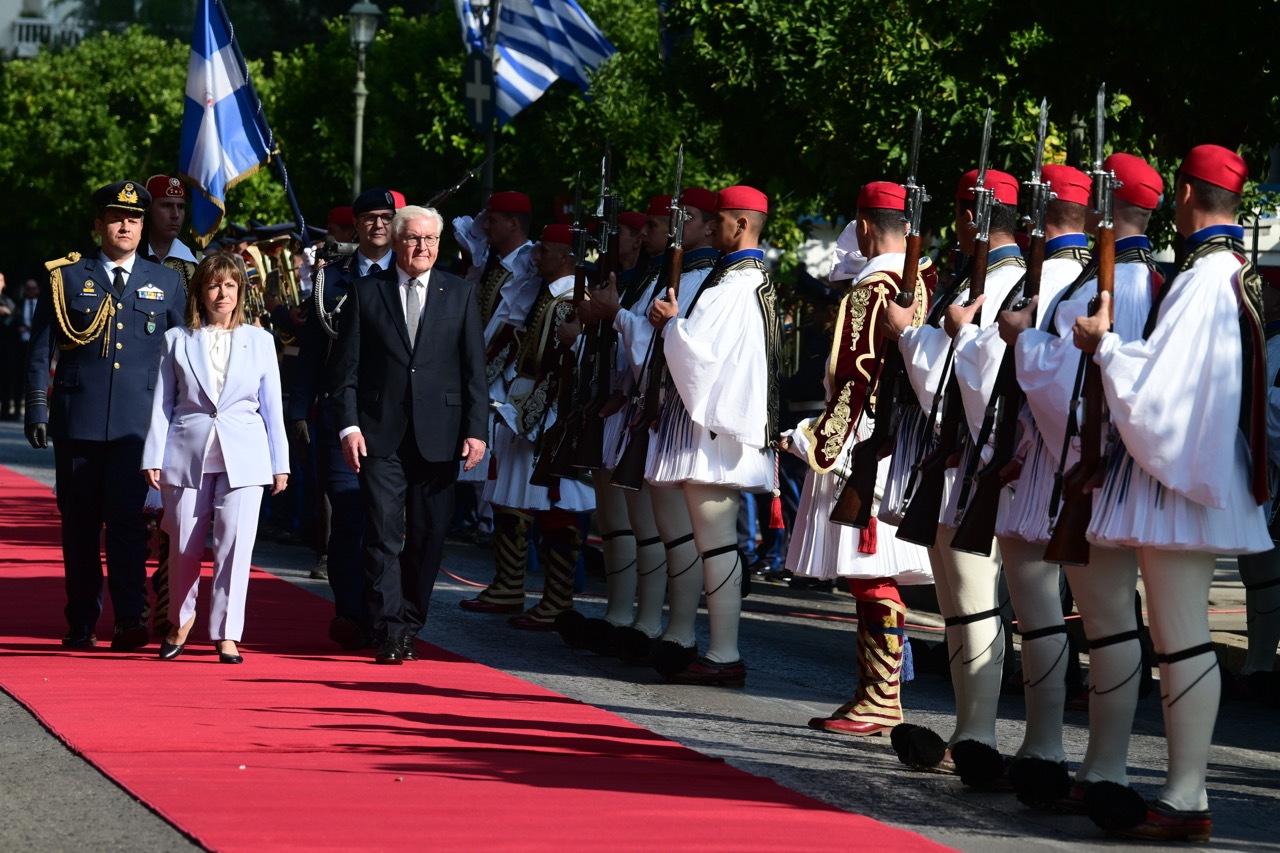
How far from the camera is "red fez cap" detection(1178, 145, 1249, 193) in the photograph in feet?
20.9

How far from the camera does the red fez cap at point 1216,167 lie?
636cm

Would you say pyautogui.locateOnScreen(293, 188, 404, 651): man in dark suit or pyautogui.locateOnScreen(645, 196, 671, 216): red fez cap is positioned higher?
pyautogui.locateOnScreen(645, 196, 671, 216): red fez cap

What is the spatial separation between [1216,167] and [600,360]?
13.9 ft

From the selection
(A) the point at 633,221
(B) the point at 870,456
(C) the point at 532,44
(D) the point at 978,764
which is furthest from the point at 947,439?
(C) the point at 532,44

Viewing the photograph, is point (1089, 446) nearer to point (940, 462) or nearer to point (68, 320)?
point (940, 462)

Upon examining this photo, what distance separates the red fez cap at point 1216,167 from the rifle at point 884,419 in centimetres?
122

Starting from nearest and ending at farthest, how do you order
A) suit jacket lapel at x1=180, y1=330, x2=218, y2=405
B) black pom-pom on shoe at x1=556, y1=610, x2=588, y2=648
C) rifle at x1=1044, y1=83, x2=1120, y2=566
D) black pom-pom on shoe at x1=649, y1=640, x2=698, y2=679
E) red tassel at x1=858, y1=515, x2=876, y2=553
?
rifle at x1=1044, y1=83, x2=1120, y2=566 < red tassel at x1=858, y1=515, x2=876, y2=553 < black pom-pom on shoe at x1=649, y1=640, x2=698, y2=679 < suit jacket lapel at x1=180, y1=330, x2=218, y2=405 < black pom-pom on shoe at x1=556, y1=610, x2=588, y2=648

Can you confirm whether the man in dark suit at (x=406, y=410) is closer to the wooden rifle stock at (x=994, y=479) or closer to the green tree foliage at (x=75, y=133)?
the wooden rifle stock at (x=994, y=479)

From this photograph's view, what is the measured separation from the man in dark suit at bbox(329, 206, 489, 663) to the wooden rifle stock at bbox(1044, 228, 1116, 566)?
3.90m

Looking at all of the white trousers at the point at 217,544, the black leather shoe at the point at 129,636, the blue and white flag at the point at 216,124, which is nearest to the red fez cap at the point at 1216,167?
the white trousers at the point at 217,544

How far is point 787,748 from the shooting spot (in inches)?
310

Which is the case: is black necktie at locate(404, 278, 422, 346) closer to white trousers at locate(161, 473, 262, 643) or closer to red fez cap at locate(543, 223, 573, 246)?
white trousers at locate(161, 473, 262, 643)

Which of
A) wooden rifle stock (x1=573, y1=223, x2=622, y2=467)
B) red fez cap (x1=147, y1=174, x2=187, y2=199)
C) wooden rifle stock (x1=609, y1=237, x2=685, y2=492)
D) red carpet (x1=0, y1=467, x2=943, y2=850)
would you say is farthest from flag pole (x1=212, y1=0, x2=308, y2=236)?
wooden rifle stock (x1=609, y1=237, x2=685, y2=492)

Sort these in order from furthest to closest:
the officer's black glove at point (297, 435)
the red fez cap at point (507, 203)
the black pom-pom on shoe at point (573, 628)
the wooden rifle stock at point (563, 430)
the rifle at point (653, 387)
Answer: the officer's black glove at point (297, 435) → the red fez cap at point (507, 203) → the black pom-pom on shoe at point (573, 628) → the wooden rifle stock at point (563, 430) → the rifle at point (653, 387)
